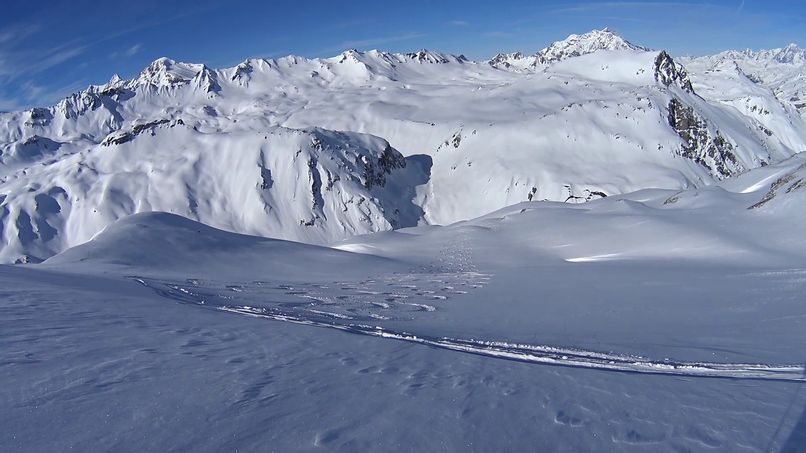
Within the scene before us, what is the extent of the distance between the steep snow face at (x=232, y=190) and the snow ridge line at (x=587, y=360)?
7831cm

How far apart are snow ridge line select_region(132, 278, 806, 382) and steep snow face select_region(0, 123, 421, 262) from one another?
78.3 metres

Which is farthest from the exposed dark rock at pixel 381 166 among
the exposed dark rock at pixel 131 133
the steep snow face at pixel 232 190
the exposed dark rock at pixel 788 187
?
the exposed dark rock at pixel 788 187

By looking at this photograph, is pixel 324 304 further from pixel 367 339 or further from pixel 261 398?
pixel 261 398

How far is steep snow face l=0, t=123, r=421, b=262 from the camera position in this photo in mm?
88375

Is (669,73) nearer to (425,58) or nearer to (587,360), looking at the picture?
(425,58)

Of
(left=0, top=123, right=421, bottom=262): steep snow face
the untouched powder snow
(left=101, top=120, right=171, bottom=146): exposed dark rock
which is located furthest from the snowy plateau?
(left=101, top=120, right=171, bottom=146): exposed dark rock

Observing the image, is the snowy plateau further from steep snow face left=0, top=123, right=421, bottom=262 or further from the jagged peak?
the jagged peak

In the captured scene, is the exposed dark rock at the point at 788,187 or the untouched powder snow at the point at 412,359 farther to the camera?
the exposed dark rock at the point at 788,187

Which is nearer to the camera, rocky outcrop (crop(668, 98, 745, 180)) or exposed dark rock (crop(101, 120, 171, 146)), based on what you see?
rocky outcrop (crop(668, 98, 745, 180))

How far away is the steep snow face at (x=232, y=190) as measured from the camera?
88.4 m

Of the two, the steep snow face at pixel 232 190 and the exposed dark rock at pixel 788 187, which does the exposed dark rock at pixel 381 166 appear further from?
the exposed dark rock at pixel 788 187

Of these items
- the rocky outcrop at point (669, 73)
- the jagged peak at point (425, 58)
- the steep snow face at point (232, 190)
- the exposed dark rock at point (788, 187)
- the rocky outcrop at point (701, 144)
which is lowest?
the exposed dark rock at point (788, 187)

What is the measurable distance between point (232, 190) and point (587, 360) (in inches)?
3689

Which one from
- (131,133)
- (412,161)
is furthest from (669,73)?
(131,133)
